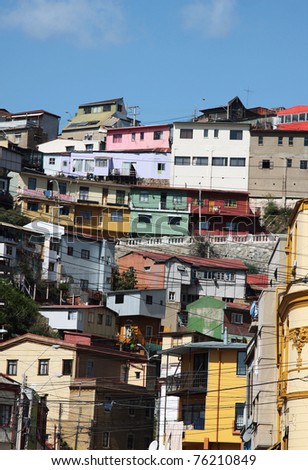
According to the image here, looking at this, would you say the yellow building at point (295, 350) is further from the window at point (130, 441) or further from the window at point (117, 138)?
the window at point (117, 138)

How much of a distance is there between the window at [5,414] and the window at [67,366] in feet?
54.9

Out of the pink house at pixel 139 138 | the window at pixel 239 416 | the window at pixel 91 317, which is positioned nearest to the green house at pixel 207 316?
the window at pixel 91 317

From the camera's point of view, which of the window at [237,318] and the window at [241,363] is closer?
the window at [241,363]

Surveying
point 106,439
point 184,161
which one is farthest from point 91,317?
point 184,161

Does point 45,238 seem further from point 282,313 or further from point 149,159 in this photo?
point 282,313

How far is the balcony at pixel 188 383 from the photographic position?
218 feet

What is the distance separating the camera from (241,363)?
6456 cm

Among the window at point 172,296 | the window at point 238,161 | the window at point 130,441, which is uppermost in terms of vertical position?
the window at point 238,161

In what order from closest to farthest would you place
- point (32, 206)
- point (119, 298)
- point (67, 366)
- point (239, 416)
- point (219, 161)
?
point (239, 416), point (67, 366), point (119, 298), point (32, 206), point (219, 161)

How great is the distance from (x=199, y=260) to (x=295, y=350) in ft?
226

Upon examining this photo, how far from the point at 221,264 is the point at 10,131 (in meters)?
40.6

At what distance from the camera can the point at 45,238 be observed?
108 meters

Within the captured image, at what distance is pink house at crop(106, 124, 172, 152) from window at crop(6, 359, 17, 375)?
5490cm

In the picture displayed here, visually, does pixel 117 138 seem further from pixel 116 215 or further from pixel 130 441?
pixel 130 441
